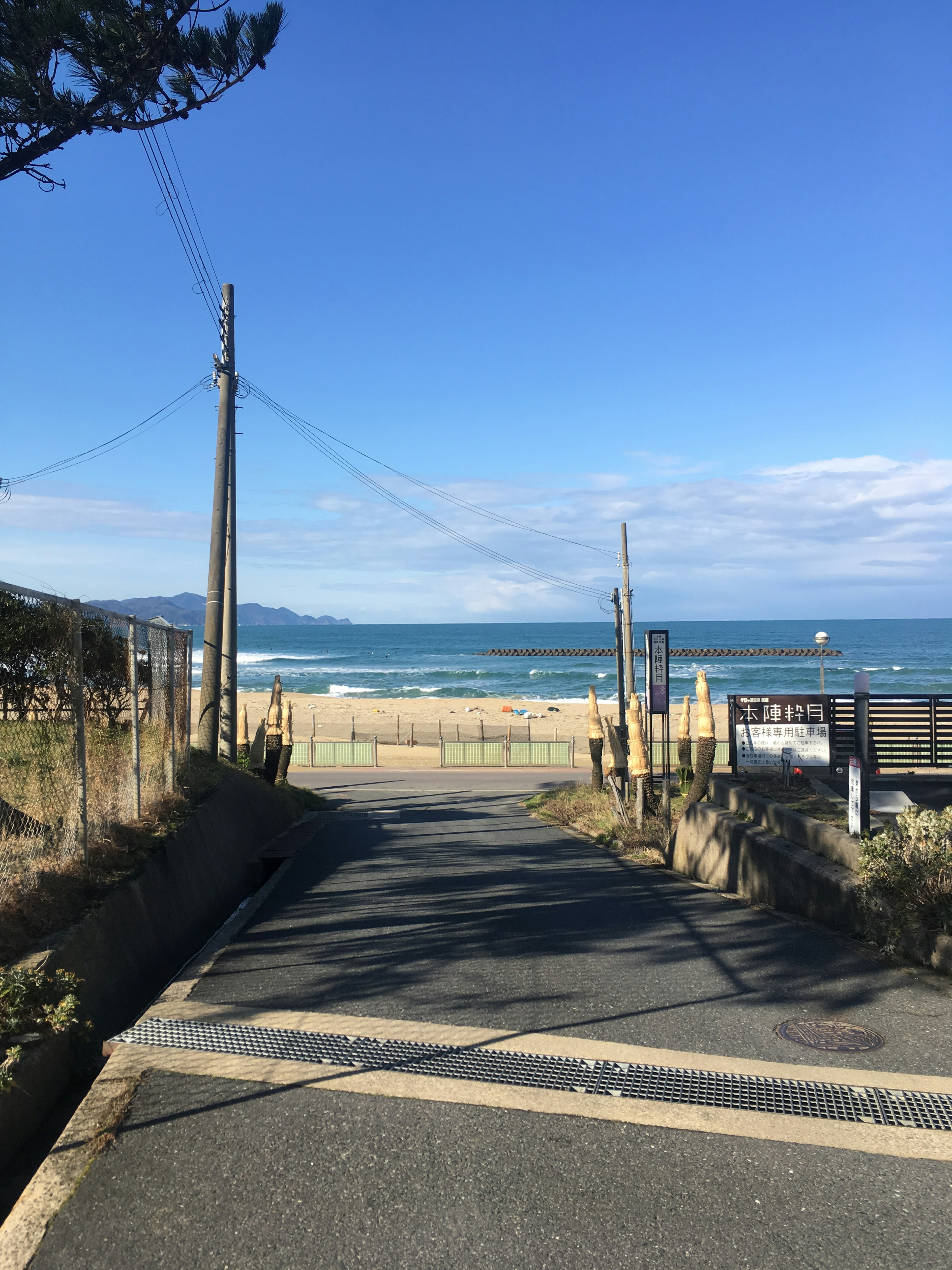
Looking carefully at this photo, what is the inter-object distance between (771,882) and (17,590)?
6.83 metres

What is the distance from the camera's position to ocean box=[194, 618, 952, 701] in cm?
7106

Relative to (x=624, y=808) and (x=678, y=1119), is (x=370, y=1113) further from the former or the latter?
(x=624, y=808)

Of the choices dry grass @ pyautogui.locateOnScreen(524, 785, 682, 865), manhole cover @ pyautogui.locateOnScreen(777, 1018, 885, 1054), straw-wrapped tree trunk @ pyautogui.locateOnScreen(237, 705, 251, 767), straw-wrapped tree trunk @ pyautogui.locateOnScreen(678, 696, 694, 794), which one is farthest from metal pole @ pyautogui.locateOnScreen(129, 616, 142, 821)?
straw-wrapped tree trunk @ pyautogui.locateOnScreen(237, 705, 251, 767)

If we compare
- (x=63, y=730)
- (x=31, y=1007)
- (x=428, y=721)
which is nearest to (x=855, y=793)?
(x=63, y=730)

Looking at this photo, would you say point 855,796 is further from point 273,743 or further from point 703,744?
point 273,743

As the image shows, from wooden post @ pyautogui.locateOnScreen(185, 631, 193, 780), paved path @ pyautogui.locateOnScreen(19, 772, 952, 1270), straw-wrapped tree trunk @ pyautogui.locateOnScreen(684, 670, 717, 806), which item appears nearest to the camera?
paved path @ pyautogui.locateOnScreen(19, 772, 952, 1270)

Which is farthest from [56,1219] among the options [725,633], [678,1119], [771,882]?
[725,633]

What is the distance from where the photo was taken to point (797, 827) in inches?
354

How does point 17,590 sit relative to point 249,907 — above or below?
above

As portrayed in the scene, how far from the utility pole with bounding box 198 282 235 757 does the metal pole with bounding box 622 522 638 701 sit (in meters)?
11.2

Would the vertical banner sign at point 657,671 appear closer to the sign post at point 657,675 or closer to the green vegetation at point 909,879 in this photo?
the sign post at point 657,675

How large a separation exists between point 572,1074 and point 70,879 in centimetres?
346

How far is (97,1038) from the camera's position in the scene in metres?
5.15

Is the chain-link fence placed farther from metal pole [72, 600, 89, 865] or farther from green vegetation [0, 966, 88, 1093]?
green vegetation [0, 966, 88, 1093]
